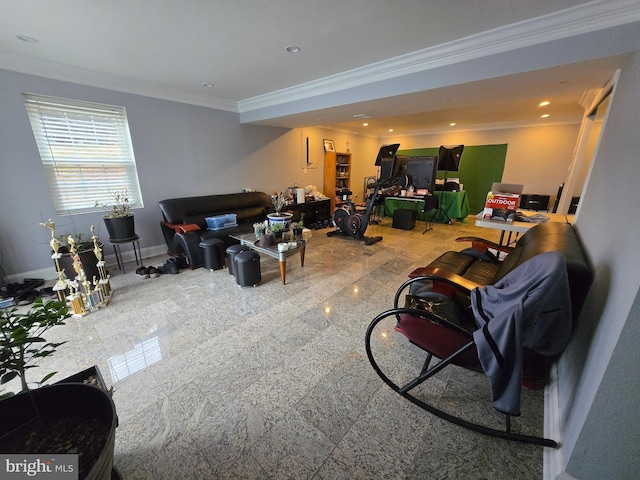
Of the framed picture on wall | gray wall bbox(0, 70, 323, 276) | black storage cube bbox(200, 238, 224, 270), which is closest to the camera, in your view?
gray wall bbox(0, 70, 323, 276)

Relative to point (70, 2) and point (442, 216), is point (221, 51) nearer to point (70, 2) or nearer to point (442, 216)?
point (70, 2)

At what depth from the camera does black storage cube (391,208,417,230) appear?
5465mm

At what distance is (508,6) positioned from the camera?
5.59 ft

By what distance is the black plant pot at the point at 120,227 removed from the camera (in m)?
3.01

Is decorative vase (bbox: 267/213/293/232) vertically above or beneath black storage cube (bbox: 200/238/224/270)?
above

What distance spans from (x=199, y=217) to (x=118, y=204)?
41.3 inches

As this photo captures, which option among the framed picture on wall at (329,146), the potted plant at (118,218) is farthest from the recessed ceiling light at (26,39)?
the framed picture on wall at (329,146)

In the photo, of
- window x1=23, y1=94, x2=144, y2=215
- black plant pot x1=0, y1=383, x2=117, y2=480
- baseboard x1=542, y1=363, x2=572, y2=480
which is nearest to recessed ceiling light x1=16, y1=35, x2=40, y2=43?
window x1=23, y1=94, x2=144, y2=215

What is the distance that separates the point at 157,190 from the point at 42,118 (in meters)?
1.35

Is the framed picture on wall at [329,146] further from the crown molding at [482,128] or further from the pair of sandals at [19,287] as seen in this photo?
the pair of sandals at [19,287]

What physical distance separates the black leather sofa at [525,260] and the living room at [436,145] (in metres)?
0.06

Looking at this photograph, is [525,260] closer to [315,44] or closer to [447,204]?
[315,44]

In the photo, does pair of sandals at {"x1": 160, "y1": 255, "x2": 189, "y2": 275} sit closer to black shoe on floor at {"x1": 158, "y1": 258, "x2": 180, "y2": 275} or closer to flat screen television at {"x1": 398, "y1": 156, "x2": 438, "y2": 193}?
black shoe on floor at {"x1": 158, "y1": 258, "x2": 180, "y2": 275}

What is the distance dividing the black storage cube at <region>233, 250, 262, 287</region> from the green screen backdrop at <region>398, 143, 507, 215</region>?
6.34 m
